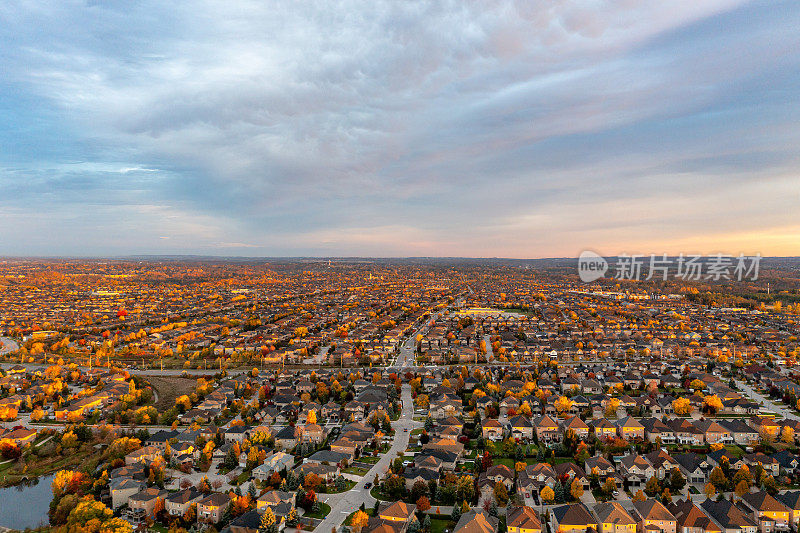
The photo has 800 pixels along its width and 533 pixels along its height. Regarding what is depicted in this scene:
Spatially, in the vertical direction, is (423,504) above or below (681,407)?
below

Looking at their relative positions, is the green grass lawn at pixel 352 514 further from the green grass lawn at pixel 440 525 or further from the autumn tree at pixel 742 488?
the autumn tree at pixel 742 488

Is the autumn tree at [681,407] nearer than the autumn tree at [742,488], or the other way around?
the autumn tree at [742,488]

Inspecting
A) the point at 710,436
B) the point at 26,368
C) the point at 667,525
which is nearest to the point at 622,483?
the point at 667,525

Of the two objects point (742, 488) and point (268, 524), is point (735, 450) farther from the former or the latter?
point (268, 524)

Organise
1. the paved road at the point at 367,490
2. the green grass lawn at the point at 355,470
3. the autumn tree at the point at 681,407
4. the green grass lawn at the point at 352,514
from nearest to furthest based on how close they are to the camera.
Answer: the green grass lawn at the point at 352,514, the paved road at the point at 367,490, the green grass lawn at the point at 355,470, the autumn tree at the point at 681,407

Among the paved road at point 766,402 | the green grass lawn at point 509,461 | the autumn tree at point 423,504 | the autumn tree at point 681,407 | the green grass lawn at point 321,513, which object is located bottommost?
the green grass lawn at point 321,513

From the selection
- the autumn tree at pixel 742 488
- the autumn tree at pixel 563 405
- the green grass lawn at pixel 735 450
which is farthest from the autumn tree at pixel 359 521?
the green grass lawn at pixel 735 450

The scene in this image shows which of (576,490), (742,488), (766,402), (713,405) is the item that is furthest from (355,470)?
(766,402)
